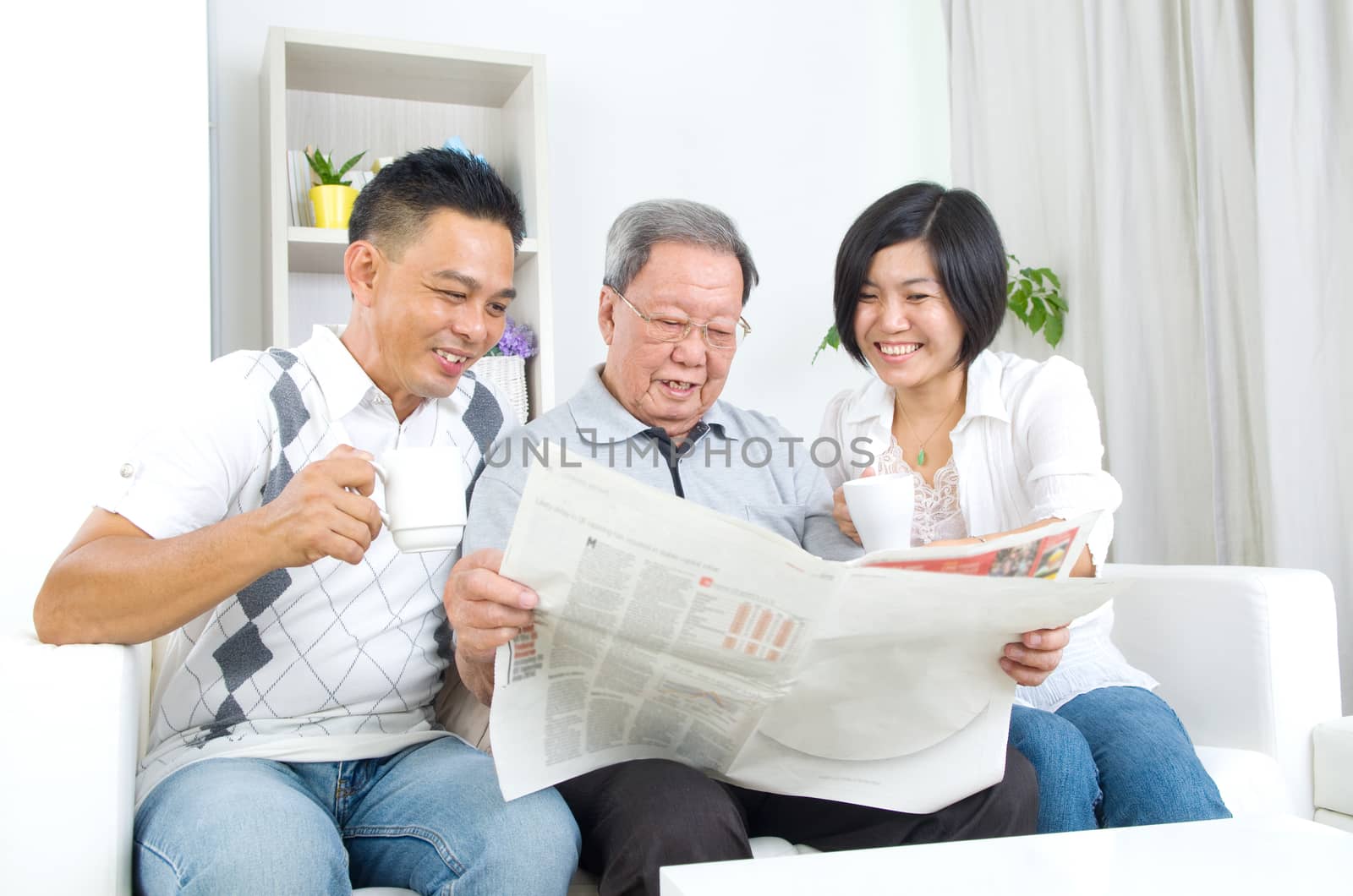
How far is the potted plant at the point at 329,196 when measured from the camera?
283cm

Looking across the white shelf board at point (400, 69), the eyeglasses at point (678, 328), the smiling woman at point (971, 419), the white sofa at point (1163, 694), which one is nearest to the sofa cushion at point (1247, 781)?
the white sofa at point (1163, 694)

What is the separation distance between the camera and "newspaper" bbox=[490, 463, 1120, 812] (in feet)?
3.05

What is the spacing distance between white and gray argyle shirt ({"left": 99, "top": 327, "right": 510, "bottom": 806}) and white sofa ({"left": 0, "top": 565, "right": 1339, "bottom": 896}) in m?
0.09

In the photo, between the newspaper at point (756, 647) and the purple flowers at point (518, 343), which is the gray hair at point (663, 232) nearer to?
the newspaper at point (756, 647)

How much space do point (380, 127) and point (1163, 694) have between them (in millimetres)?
2568

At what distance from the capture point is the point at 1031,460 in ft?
5.44

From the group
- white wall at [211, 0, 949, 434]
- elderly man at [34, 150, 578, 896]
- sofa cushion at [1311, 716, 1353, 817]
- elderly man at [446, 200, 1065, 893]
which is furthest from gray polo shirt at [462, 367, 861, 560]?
white wall at [211, 0, 949, 434]

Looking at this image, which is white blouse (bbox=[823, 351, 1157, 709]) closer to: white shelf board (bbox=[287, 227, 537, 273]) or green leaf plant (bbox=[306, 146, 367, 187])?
white shelf board (bbox=[287, 227, 537, 273])

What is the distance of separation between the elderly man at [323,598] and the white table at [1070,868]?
0.35 m

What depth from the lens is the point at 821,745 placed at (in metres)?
1.16

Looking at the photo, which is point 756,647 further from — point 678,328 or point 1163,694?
point 1163,694

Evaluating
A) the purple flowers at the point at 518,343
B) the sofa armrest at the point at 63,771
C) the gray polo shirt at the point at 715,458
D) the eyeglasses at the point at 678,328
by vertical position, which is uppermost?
the purple flowers at the point at 518,343

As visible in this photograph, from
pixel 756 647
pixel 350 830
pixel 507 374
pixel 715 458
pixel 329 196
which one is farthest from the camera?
pixel 507 374

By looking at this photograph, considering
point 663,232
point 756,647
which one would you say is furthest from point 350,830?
point 663,232
